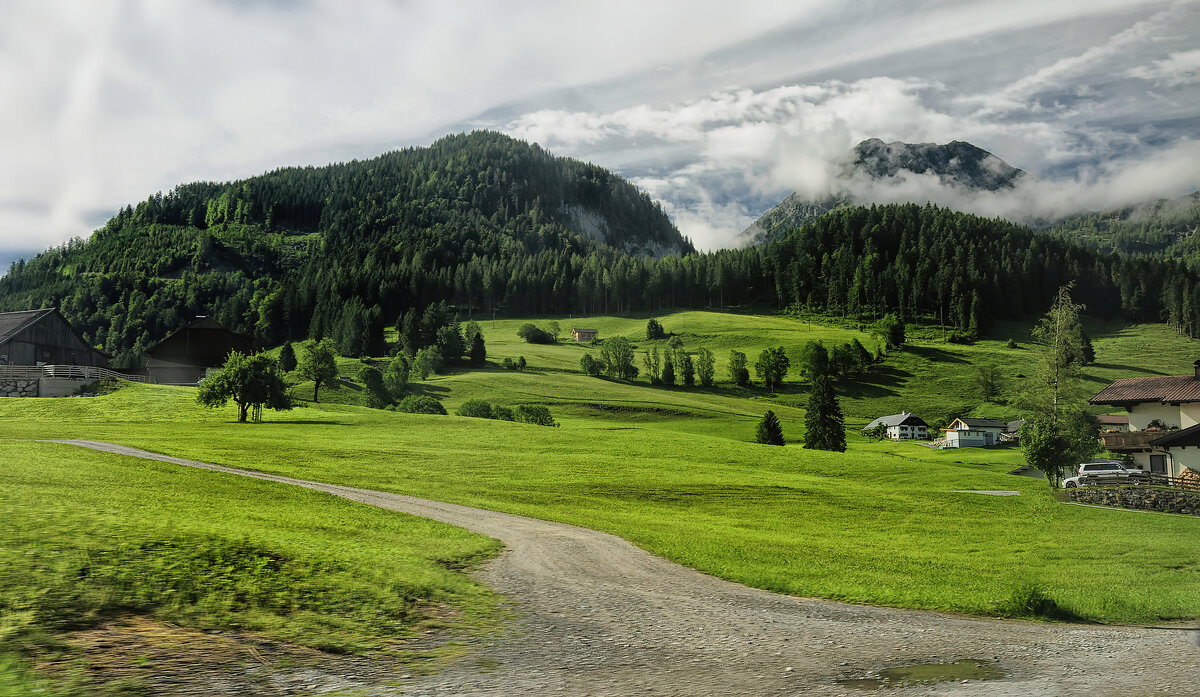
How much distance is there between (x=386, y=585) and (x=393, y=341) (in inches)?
7024

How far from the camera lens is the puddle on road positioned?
10.7 m

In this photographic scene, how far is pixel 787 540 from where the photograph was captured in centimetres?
2770

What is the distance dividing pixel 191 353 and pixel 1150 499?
422 feet

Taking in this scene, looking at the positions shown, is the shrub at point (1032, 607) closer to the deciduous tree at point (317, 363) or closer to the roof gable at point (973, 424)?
the deciduous tree at point (317, 363)

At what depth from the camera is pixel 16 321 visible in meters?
74.0

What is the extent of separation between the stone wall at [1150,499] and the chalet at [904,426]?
8362 centimetres

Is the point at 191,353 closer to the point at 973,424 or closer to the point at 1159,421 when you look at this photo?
the point at 1159,421

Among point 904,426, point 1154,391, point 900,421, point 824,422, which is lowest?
point 904,426

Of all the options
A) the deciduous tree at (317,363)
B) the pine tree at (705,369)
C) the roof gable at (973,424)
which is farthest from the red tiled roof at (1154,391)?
the deciduous tree at (317,363)

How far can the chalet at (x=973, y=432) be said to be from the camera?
121375 millimetres

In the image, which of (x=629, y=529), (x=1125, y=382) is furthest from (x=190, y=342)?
(x=1125, y=382)

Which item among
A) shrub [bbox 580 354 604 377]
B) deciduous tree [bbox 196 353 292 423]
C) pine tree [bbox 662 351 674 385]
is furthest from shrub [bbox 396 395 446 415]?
pine tree [bbox 662 351 674 385]

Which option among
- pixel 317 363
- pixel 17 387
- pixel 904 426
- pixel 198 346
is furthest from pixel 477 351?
pixel 17 387

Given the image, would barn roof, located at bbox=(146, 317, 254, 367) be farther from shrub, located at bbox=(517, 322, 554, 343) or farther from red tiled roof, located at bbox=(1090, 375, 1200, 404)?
red tiled roof, located at bbox=(1090, 375, 1200, 404)
